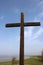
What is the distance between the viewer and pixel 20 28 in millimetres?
7086

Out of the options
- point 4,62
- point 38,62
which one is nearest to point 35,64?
point 38,62

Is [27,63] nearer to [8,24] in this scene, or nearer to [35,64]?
[35,64]

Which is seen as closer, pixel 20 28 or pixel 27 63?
pixel 20 28

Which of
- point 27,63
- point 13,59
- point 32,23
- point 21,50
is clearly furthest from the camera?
point 27,63

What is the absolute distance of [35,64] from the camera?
576 inches

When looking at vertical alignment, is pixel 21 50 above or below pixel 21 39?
below

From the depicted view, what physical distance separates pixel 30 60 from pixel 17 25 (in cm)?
859

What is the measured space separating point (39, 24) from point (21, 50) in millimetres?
1451

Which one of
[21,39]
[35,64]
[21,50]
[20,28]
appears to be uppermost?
[20,28]

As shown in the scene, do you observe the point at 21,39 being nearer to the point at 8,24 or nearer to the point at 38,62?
the point at 8,24

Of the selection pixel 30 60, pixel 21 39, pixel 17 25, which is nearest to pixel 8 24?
pixel 17 25

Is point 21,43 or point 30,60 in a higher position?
point 21,43

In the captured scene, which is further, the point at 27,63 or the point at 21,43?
the point at 27,63

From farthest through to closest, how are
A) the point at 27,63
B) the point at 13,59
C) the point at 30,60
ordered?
the point at 30,60 → the point at 27,63 → the point at 13,59
